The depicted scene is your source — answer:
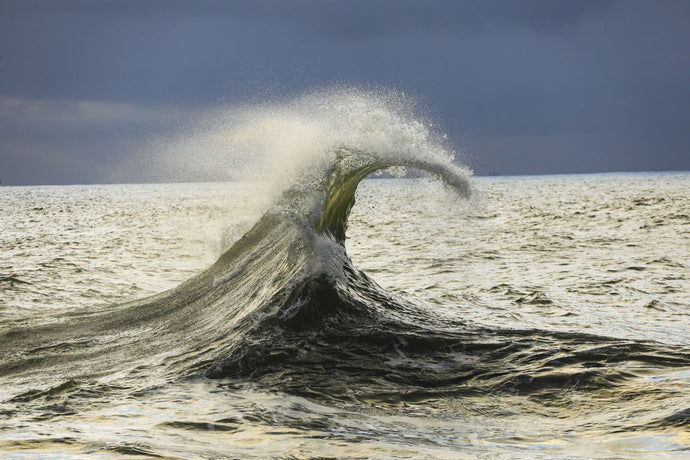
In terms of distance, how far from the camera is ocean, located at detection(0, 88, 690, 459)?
169 inches

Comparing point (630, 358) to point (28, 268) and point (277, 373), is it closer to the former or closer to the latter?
point (277, 373)

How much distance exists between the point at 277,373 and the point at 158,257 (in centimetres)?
1320

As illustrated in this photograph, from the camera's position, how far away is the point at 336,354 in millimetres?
6387

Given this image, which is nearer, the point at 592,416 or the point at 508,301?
the point at 592,416

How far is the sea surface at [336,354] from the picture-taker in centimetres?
425

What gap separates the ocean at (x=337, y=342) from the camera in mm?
4305

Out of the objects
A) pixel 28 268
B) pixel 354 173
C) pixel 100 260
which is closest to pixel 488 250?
pixel 354 173

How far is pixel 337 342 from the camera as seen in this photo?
673 centimetres

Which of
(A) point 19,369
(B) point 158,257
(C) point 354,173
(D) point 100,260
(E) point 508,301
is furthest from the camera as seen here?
(B) point 158,257

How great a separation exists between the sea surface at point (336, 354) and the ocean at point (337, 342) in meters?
0.03

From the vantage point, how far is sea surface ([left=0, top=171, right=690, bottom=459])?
4.25 m

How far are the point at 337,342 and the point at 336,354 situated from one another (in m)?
0.34

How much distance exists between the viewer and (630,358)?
20.1 ft

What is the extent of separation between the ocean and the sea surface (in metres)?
→ 0.03
